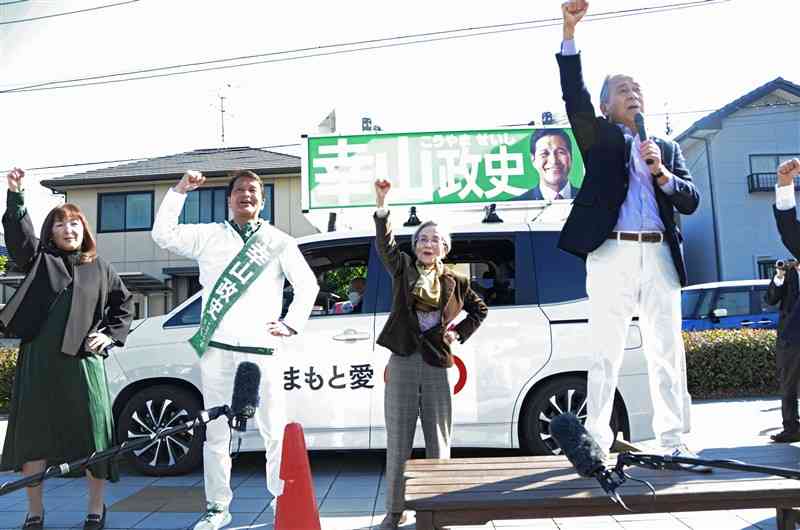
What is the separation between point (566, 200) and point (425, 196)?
1429 mm

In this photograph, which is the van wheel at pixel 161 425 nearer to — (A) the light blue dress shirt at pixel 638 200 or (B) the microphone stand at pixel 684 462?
(A) the light blue dress shirt at pixel 638 200

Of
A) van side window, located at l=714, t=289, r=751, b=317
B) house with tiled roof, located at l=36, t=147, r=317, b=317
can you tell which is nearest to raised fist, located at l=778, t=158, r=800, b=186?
van side window, located at l=714, t=289, r=751, b=317

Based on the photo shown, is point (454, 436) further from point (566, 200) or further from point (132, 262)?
point (132, 262)

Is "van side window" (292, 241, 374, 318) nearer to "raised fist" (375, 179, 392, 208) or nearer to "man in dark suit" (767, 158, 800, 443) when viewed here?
"raised fist" (375, 179, 392, 208)

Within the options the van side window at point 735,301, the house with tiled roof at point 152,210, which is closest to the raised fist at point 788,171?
the van side window at point 735,301

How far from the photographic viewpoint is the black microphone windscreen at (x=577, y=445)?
2117 mm

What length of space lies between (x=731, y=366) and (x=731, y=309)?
2.00 metres

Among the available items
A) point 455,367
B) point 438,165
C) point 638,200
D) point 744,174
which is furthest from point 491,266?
point 744,174

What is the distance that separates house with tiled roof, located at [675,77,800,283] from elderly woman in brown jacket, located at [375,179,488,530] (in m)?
18.4

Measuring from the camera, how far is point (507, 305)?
4848 mm

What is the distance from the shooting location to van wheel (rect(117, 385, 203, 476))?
189 inches

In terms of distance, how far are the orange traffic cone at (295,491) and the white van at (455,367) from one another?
1700 mm

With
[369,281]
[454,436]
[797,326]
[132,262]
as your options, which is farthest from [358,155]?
[132,262]

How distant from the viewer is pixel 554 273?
490 centimetres
